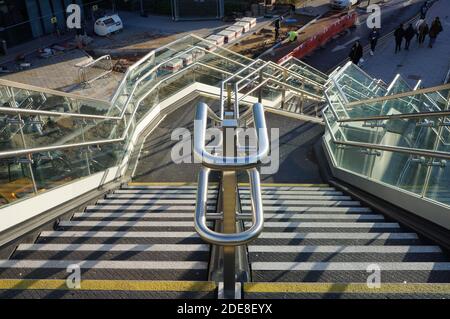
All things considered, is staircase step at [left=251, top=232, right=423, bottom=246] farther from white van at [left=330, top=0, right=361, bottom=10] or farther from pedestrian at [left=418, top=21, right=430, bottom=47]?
white van at [left=330, top=0, right=361, bottom=10]

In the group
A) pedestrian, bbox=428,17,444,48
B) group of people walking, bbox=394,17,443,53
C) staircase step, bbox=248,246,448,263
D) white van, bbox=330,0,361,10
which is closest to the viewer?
staircase step, bbox=248,246,448,263

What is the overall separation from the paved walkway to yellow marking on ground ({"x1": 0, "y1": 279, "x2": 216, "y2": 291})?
1580 cm

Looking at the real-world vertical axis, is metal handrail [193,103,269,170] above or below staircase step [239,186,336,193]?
above

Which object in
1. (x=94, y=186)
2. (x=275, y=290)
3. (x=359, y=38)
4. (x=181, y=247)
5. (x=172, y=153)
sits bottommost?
(x=359, y=38)

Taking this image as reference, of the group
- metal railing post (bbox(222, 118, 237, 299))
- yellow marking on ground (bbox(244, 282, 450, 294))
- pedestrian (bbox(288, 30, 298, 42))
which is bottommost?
pedestrian (bbox(288, 30, 298, 42))

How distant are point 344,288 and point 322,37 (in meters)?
20.8

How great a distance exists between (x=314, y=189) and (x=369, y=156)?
936mm

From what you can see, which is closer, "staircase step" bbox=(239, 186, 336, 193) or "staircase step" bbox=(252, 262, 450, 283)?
"staircase step" bbox=(252, 262, 450, 283)

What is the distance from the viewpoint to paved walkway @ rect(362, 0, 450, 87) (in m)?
16.7

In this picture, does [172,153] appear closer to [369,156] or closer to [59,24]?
[369,156]

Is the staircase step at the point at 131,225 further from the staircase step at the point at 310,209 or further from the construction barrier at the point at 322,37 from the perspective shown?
the construction barrier at the point at 322,37

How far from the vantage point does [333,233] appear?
376 cm

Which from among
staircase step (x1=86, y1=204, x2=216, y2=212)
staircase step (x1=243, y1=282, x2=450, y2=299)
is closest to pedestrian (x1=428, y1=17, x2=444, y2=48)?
staircase step (x1=86, y1=204, x2=216, y2=212)
